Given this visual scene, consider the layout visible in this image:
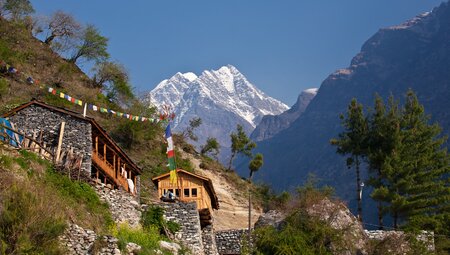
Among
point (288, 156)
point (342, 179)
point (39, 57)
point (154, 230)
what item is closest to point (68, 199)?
point (154, 230)

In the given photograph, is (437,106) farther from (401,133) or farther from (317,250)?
(317,250)

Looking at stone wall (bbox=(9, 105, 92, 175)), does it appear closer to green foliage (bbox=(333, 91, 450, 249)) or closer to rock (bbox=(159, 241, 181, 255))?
rock (bbox=(159, 241, 181, 255))

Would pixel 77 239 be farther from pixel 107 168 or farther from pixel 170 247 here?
pixel 107 168

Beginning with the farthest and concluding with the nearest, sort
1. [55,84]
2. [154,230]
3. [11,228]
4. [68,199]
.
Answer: [55,84] < [154,230] < [68,199] < [11,228]

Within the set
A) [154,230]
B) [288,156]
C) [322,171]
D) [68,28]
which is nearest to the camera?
[154,230]

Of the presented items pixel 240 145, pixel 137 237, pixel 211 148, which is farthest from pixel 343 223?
pixel 211 148

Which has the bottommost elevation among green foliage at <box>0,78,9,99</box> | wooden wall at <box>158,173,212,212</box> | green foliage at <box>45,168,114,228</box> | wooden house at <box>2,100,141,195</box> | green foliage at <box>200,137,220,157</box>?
green foliage at <box>45,168,114,228</box>

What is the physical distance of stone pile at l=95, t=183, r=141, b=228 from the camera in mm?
27438

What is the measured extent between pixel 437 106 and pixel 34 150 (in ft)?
436

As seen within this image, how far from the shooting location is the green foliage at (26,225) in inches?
706

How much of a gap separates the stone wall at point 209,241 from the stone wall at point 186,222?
A: 271cm

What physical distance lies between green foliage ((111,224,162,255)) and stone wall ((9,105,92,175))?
5.17 m

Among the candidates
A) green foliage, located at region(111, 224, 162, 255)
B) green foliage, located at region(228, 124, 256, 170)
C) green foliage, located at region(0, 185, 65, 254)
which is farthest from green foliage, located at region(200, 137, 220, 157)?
green foliage, located at region(0, 185, 65, 254)

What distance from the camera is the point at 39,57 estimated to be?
63.7 metres
